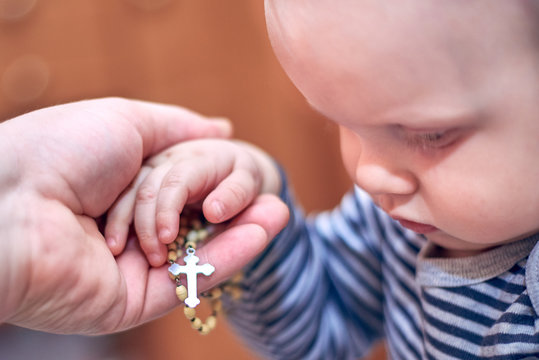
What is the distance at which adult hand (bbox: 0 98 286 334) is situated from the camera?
412 millimetres

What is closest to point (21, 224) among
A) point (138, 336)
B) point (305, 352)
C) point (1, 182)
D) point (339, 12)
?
point (1, 182)

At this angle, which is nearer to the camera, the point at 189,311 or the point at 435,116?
the point at 435,116

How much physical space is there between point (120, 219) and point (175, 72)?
108cm

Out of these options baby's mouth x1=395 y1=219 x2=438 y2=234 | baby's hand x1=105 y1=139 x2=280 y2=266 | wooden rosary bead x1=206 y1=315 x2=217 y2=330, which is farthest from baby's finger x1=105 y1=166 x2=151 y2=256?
baby's mouth x1=395 y1=219 x2=438 y2=234

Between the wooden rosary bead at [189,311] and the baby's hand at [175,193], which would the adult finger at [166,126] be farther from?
the wooden rosary bead at [189,311]

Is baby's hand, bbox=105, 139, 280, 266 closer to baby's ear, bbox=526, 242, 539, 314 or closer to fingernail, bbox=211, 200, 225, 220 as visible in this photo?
fingernail, bbox=211, 200, 225, 220

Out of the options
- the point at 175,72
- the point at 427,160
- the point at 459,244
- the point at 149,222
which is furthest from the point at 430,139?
the point at 175,72

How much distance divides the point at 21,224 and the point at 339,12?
0.26 m

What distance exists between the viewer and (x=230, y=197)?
500mm

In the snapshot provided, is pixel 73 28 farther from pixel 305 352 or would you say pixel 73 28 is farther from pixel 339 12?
pixel 339 12

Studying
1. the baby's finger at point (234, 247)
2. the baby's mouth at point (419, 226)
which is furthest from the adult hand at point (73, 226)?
the baby's mouth at point (419, 226)

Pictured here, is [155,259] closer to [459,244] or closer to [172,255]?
[172,255]

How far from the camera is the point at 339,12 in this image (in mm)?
351

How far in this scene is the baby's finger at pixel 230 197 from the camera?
0.49m
